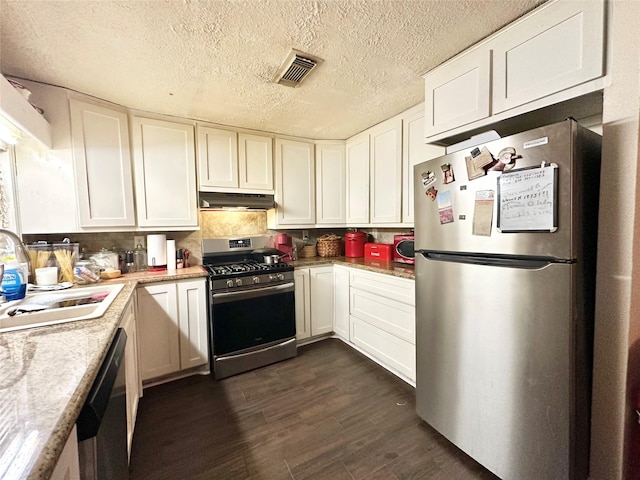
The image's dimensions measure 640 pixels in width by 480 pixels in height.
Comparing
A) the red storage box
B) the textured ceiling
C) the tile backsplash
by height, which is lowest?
the red storage box

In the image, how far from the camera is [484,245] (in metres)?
1.26

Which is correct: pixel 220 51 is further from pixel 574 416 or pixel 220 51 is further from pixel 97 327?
pixel 574 416

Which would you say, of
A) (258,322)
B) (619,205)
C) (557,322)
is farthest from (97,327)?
(619,205)

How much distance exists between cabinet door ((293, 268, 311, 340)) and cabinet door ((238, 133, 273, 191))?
37.8 inches

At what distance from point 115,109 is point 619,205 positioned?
3.12 meters

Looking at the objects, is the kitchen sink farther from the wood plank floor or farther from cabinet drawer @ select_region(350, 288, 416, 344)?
cabinet drawer @ select_region(350, 288, 416, 344)

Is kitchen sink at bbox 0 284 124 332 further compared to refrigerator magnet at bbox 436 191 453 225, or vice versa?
refrigerator magnet at bbox 436 191 453 225

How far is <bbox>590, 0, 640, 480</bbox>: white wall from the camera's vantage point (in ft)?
3.46

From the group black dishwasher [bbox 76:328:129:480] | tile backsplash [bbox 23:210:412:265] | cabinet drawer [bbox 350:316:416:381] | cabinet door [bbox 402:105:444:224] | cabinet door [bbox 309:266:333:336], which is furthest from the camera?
cabinet door [bbox 309:266:333:336]

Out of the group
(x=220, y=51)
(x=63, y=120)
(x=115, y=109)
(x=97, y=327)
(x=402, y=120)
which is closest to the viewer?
(x=97, y=327)

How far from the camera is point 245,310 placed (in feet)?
7.64

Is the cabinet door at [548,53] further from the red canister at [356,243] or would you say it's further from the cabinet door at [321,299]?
the cabinet door at [321,299]

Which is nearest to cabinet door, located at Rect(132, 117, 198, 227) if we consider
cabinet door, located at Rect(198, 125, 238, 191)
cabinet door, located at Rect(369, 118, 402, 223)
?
cabinet door, located at Rect(198, 125, 238, 191)

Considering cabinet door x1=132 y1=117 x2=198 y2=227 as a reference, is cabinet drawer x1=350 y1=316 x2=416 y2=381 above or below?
below
